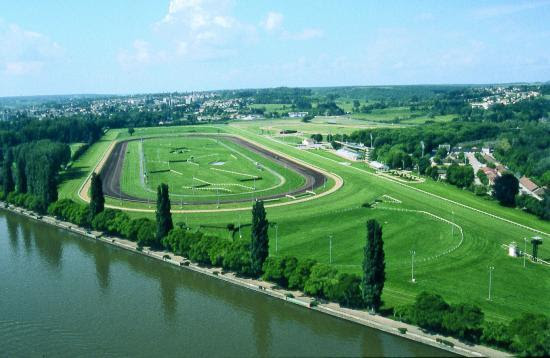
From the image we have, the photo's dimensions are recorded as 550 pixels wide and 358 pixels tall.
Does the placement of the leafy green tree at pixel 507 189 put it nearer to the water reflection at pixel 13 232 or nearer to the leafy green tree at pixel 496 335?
the leafy green tree at pixel 496 335

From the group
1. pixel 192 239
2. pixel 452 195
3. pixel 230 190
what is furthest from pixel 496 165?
pixel 192 239

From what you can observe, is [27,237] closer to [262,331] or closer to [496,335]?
[262,331]

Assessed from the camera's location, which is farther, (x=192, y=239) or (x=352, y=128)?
(x=352, y=128)

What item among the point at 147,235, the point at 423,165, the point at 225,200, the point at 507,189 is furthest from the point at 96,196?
the point at 423,165

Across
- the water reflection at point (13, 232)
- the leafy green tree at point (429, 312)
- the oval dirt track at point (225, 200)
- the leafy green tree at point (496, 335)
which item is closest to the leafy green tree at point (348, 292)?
the leafy green tree at point (429, 312)

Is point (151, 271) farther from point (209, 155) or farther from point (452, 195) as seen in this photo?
point (209, 155)

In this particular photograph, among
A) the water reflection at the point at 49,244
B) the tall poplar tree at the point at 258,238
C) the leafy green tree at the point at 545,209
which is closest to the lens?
the tall poplar tree at the point at 258,238

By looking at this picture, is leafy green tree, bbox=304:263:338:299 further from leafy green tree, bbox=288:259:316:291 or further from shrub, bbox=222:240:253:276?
shrub, bbox=222:240:253:276
